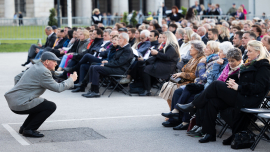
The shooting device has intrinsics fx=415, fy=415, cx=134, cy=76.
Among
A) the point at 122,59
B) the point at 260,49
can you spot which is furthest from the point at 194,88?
the point at 122,59

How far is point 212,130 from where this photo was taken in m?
6.21

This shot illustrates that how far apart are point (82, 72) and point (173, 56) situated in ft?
9.30

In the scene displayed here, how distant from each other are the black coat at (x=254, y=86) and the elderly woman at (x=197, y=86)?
1.09 metres

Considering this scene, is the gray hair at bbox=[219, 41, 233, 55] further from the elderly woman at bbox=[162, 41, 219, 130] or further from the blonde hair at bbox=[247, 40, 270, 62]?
the blonde hair at bbox=[247, 40, 270, 62]

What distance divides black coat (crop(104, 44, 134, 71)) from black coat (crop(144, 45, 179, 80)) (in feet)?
1.78

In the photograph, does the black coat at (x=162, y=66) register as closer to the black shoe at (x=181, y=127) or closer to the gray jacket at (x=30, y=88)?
the black shoe at (x=181, y=127)

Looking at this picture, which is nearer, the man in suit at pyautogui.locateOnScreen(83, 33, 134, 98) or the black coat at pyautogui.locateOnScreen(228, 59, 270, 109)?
the black coat at pyautogui.locateOnScreen(228, 59, 270, 109)

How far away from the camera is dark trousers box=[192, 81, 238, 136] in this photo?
240 inches

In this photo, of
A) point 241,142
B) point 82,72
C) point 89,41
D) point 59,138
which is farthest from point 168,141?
point 89,41

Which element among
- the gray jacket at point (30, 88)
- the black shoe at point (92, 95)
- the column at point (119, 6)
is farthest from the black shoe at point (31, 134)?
the column at point (119, 6)

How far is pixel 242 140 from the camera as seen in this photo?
5875 mm

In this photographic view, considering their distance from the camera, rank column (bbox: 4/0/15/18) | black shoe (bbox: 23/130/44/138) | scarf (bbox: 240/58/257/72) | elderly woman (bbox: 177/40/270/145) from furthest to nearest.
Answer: column (bbox: 4/0/15/18)
black shoe (bbox: 23/130/44/138)
scarf (bbox: 240/58/257/72)
elderly woman (bbox: 177/40/270/145)

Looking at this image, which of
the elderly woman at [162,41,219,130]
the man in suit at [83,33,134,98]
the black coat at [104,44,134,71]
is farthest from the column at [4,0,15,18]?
the elderly woman at [162,41,219,130]

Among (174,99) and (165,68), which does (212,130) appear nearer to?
(174,99)
